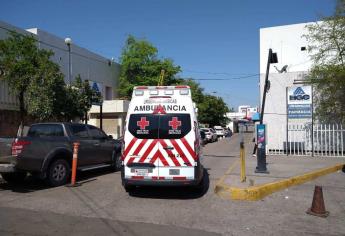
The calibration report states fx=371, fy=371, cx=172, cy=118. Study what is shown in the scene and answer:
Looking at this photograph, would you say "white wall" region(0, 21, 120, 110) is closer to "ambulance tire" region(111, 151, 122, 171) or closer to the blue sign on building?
"ambulance tire" region(111, 151, 122, 171)

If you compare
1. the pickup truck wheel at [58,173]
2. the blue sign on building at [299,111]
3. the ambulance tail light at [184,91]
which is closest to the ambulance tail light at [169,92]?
the ambulance tail light at [184,91]

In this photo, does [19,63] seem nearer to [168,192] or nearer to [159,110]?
[159,110]

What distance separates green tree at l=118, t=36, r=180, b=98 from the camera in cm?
3719

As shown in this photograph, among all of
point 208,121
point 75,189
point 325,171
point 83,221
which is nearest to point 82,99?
point 75,189

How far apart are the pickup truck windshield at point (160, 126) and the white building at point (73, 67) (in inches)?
508

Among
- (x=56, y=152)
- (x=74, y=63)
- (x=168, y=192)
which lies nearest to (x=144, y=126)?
(x=168, y=192)

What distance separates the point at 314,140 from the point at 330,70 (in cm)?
374

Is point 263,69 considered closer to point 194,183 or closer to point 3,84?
point 3,84

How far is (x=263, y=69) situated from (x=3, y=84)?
58.0 feet

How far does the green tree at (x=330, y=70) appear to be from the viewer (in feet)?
56.4

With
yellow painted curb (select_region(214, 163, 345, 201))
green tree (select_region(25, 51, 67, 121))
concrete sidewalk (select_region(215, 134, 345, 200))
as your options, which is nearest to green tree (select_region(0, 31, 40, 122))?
green tree (select_region(25, 51, 67, 121))

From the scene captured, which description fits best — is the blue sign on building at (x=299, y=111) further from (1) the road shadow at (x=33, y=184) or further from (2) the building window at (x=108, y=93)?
(2) the building window at (x=108, y=93)

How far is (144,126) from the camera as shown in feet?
28.8

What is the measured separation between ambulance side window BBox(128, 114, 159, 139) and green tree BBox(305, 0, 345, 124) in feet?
37.2
